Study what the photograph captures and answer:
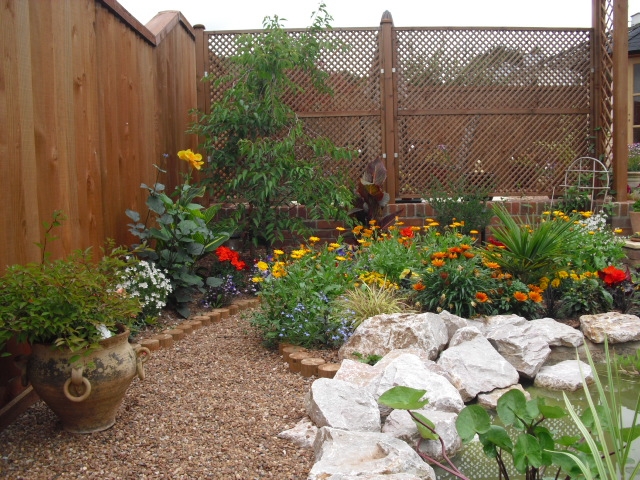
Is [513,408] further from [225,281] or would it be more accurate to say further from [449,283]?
[225,281]

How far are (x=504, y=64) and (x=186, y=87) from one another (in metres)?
3.67

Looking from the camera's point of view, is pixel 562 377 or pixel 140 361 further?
pixel 562 377

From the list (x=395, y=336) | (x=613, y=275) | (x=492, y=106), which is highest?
(x=492, y=106)

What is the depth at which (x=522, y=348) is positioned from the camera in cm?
403

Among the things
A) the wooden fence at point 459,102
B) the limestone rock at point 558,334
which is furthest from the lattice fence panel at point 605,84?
the limestone rock at point 558,334

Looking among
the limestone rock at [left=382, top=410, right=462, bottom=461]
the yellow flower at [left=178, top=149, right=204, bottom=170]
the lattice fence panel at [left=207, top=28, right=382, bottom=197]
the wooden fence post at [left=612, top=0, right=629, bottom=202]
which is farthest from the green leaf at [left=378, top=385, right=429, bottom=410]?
the wooden fence post at [left=612, top=0, right=629, bottom=202]

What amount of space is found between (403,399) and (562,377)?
74.4 inches

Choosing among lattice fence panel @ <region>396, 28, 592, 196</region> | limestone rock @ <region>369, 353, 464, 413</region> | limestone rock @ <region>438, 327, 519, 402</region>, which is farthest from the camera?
lattice fence panel @ <region>396, 28, 592, 196</region>

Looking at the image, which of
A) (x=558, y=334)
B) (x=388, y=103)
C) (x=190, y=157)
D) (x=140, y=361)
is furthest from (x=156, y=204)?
(x=388, y=103)

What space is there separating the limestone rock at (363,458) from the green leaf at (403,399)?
24 centimetres

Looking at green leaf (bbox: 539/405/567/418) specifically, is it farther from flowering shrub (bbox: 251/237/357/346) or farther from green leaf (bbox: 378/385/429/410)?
flowering shrub (bbox: 251/237/357/346)

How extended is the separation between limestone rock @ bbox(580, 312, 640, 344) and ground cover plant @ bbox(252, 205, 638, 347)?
212mm

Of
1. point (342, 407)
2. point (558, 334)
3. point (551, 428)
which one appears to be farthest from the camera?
point (558, 334)

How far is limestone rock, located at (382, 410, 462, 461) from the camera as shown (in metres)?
2.87
